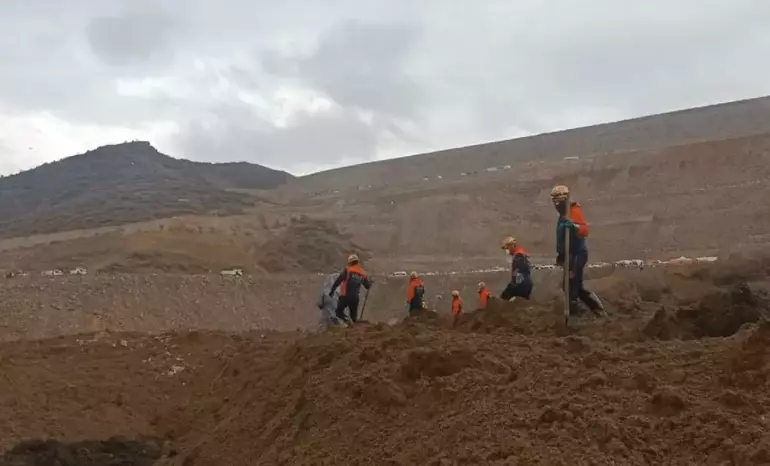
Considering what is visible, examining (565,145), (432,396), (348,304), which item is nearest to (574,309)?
(432,396)

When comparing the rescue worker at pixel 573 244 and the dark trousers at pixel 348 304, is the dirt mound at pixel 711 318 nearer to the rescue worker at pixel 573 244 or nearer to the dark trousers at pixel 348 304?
the rescue worker at pixel 573 244

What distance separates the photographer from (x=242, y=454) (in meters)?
6.43

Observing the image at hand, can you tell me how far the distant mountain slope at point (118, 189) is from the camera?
41969 mm

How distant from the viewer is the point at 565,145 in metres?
60.9

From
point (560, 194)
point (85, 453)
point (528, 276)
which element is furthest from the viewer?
point (528, 276)

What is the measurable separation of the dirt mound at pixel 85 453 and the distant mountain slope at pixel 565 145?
1831 inches

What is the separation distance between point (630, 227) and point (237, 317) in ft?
60.7

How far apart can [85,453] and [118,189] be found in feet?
142

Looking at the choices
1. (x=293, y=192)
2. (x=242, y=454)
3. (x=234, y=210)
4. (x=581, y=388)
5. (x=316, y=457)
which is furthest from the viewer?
(x=293, y=192)

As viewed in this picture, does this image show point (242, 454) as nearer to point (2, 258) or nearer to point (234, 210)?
point (2, 258)

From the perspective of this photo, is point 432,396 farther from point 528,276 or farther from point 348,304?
point 348,304

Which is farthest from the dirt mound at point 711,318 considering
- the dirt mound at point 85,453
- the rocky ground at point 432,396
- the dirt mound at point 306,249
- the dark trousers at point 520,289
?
the dirt mound at point 306,249

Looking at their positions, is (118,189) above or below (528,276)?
above

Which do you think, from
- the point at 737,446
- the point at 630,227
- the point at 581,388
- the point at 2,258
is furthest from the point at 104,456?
the point at 630,227
